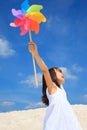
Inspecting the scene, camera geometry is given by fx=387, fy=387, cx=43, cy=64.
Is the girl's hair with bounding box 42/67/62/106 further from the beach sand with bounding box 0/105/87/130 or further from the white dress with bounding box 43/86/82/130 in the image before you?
the beach sand with bounding box 0/105/87/130

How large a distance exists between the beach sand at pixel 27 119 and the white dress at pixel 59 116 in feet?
27.7

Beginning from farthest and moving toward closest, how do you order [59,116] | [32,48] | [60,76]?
[60,76], [59,116], [32,48]

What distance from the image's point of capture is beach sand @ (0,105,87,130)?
15.0m

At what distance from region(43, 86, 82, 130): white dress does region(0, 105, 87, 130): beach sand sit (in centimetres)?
843

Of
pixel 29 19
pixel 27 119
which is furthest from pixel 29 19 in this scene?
pixel 27 119

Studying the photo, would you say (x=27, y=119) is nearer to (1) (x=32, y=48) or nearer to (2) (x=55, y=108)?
(2) (x=55, y=108)

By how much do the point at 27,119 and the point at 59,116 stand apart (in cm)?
960

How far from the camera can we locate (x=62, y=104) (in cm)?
632

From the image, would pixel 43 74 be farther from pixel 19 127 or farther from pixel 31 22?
pixel 19 127

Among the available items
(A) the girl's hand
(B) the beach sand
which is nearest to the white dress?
(A) the girl's hand

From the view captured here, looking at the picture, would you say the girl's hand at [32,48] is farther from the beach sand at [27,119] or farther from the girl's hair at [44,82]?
the beach sand at [27,119]

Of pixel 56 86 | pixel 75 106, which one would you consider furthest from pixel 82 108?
pixel 56 86

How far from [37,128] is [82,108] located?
2.70m

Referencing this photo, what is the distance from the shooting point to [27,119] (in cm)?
1573
